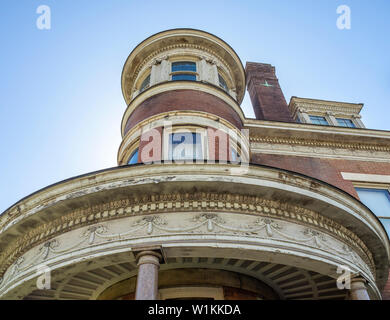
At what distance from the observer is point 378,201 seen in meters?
11.9

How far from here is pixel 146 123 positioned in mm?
10547

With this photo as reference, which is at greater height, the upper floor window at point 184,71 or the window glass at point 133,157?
the upper floor window at point 184,71

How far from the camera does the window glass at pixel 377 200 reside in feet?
37.8

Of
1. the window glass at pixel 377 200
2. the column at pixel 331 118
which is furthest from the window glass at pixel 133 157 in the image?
the column at pixel 331 118

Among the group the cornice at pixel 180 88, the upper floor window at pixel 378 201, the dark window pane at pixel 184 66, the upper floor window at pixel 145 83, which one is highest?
the dark window pane at pixel 184 66

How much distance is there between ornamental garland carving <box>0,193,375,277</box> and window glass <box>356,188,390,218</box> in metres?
5.46

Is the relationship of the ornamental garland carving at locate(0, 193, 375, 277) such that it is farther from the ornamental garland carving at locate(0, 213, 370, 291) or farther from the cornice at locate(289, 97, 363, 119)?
the cornice at locate(289, 97, 363, 119)

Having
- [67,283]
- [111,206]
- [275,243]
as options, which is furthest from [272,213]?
[67,283]

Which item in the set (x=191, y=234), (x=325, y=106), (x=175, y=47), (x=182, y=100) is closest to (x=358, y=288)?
(x=191, y=234)

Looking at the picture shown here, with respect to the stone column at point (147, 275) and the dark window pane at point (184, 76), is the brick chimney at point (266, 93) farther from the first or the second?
the stone column at point (147, 275)

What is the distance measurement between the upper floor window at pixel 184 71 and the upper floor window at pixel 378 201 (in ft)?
25.7

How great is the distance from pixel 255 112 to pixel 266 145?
5.46 m

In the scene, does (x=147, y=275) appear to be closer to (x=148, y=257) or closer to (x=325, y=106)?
(x=148, y=257)

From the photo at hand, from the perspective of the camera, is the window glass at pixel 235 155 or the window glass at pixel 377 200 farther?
the window glass at pixel 377 200
